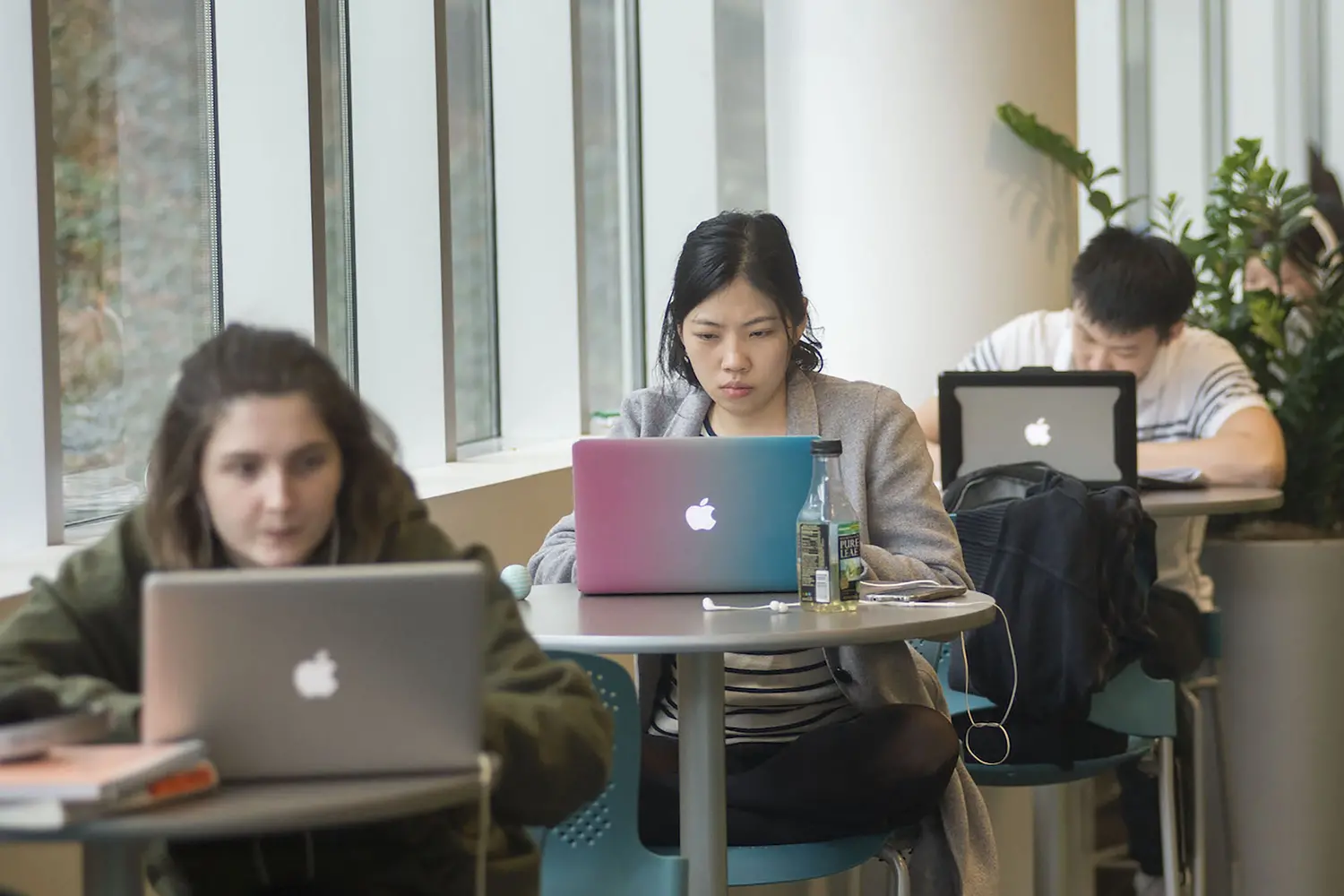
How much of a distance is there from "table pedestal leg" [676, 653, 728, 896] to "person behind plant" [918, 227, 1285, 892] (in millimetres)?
1570

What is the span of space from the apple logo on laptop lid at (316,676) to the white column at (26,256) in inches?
55.8

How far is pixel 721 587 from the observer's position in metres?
2.34

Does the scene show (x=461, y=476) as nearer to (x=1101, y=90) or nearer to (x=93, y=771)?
(x=93, y=771)

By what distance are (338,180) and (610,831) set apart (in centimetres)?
199

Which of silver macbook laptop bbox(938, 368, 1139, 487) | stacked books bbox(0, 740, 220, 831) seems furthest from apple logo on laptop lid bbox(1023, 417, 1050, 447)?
stacked books bbox(0, 740, 220, 831)

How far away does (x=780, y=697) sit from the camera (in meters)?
2.54

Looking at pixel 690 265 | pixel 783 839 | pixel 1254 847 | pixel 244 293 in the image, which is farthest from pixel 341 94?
pixel 1254 847

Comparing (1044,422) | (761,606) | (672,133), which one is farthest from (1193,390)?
(672,133)

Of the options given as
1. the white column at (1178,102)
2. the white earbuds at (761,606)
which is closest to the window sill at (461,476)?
the white earbuds at (761,606)

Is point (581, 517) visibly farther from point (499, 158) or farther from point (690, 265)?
point (499, 158)

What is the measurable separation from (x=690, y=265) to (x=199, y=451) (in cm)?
124

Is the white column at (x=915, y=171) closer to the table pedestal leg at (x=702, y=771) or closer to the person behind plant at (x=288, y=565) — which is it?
the table pedestal leg at (x=702, y=771)

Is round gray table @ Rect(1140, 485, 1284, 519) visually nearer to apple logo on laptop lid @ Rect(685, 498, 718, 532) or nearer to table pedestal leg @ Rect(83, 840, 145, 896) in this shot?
apple logo on laptop lid @ Rect(685, 498, 718, 532)

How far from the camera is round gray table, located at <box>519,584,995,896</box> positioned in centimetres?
198
